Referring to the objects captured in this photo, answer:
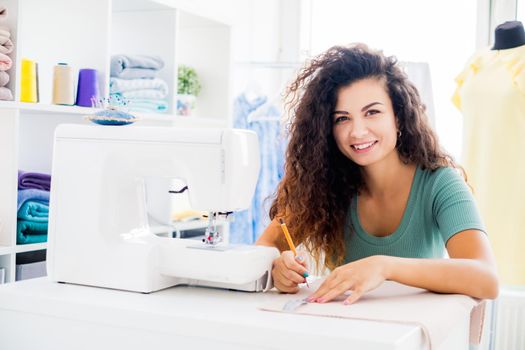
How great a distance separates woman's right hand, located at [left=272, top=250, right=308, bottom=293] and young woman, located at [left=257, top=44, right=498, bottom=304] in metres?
0.26

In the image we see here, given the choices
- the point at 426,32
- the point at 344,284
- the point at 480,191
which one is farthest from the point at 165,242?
the point at 426,32

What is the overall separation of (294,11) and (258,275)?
2.76 metres

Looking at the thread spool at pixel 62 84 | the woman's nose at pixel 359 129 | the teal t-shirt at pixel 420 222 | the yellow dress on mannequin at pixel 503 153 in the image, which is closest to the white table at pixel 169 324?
the teal t-shirt at pixel 420 222

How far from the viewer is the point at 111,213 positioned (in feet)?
4.75

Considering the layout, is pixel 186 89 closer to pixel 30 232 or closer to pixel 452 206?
pixel 30 232

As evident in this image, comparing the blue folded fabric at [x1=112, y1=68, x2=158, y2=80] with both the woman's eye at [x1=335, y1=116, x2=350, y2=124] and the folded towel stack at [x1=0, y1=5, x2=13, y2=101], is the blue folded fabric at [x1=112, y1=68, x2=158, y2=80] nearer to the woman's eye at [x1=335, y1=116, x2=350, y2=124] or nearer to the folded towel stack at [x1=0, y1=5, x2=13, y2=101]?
the folded towel stack at [x1=0, y1=5, x2=13, y2=101]

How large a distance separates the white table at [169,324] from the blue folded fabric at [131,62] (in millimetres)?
1278

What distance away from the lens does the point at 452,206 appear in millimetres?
1642

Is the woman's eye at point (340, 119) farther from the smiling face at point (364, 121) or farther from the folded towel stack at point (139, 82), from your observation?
the folded towel stack at point (139, 82)

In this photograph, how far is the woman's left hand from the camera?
1.29m

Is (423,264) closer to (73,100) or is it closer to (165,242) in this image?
(165,242)

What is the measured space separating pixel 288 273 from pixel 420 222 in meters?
0.53

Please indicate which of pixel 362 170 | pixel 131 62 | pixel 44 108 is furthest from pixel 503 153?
pixel 44 108

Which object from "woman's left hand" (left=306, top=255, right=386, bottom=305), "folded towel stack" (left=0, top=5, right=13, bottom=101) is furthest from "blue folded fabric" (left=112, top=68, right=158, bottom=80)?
"woman's left hand" (left=306, top=255, right=386, bottom=305)
